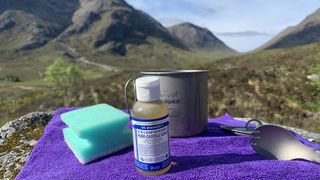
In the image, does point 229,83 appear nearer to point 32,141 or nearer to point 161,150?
point 32,141

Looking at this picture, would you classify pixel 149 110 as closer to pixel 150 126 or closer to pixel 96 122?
pixel 150 126

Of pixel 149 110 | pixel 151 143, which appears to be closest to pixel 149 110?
pixel 149 110

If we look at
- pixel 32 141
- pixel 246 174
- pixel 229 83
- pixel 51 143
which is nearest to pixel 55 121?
pixel 32 141

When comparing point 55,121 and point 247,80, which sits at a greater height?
point 55,121

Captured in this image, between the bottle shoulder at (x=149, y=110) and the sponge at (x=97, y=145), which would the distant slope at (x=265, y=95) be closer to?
the sponge at (x=97, y=145)

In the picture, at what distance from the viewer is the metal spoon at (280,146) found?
235 cm

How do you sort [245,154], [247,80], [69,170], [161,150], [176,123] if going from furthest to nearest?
[247,80]
[176,123]
[245,154]
[69,170]
[161,150]

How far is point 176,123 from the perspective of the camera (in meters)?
2.66

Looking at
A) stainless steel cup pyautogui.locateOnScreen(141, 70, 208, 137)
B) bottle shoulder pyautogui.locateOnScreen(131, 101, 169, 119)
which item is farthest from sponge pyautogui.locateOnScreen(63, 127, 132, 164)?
bottle shoulder pyautogui.locateOnScreen(131, 101, 169, 119)

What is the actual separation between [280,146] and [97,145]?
53.5 inches

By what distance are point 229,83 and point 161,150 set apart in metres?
10.4

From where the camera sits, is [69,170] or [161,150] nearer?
[161,150]

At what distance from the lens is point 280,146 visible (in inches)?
96.0

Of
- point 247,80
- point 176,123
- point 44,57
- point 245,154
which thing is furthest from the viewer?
point 44,57
